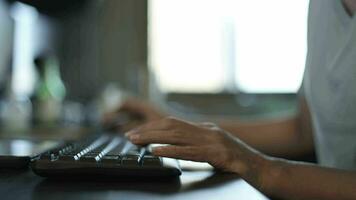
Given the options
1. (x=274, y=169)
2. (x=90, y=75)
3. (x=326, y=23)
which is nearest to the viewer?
(x=274, y=169)

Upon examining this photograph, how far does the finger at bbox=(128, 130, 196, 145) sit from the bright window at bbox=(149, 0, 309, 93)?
217 cm

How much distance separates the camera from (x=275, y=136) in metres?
1.23

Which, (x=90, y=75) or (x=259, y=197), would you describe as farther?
(x=90, y=75)

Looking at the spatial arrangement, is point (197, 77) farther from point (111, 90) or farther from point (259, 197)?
point (259, 197)

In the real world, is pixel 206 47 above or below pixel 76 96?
above

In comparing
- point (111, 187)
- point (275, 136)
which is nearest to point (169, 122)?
point (111, 187)

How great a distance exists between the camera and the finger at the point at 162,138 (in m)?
0.63

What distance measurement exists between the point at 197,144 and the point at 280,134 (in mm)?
656

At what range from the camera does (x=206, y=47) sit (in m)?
2.94

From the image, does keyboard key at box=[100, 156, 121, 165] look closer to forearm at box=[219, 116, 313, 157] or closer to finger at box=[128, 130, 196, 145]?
finger at box=[128, 130, 196, 145]

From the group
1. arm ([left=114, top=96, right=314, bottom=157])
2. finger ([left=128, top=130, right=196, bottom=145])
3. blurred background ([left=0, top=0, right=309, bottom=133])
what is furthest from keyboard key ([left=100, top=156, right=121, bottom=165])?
blurred background ([left=0, top=0, right=309, bottom=133])

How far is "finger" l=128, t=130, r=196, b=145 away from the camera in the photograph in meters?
0.63

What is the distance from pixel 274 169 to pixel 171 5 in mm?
2428

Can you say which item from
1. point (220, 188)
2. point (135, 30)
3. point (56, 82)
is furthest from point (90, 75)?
point (220, 188)
